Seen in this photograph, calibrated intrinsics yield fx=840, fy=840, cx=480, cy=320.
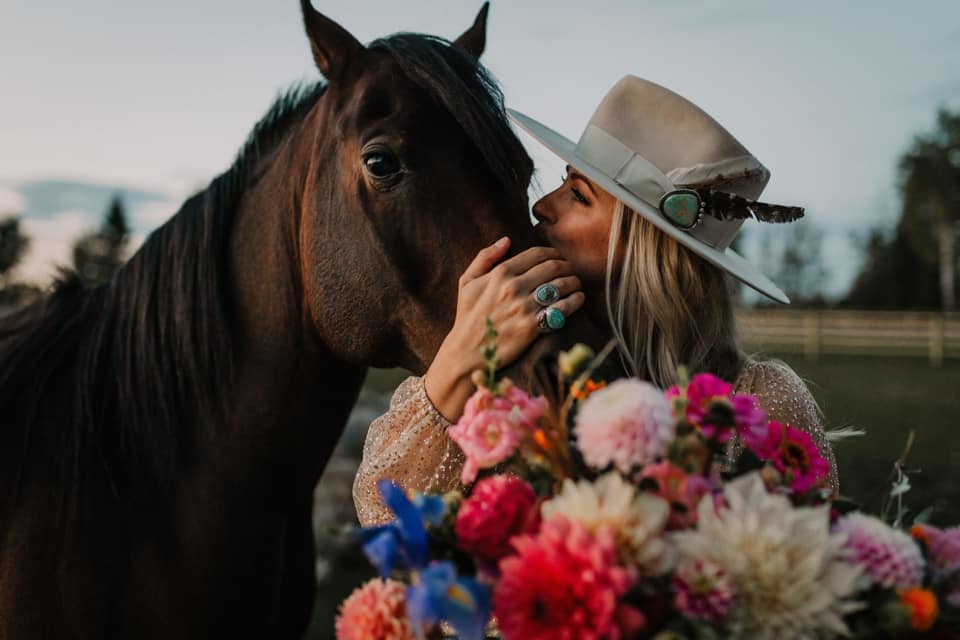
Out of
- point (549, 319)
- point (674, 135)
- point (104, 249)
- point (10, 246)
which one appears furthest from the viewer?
point (104, 249)

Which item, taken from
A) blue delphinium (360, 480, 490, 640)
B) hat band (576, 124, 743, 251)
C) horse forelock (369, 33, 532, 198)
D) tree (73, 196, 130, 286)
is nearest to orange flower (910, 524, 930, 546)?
blue delphinium (360, 480, 490, 640)

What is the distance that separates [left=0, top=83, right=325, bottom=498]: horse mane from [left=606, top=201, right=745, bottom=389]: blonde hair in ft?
3.27

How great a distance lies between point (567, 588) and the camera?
3.11 ft

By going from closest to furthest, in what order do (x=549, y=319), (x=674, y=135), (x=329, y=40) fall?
(x=549, y=319)
(x=674, y=135)
(x=329, y=40)

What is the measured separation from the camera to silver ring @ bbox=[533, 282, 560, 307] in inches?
65.2

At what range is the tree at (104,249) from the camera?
141 inches

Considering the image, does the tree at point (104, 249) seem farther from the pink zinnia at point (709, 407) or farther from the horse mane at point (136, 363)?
the pink zinnia at point (709, 407)

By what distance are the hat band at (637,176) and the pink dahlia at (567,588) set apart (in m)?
1.11

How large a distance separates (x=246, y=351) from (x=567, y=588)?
142cm

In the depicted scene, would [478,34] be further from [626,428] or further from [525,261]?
[626,428]

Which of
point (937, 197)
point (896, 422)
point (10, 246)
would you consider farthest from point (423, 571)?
point (937, 197)

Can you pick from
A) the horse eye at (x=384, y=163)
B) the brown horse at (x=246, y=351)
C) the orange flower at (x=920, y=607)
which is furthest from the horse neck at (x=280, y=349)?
the orange flower at (x=920, y=607)

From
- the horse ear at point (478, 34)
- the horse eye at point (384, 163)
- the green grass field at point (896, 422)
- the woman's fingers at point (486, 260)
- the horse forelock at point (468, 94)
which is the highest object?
the horse ear at point (478, 34)

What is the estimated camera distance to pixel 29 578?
200cm
